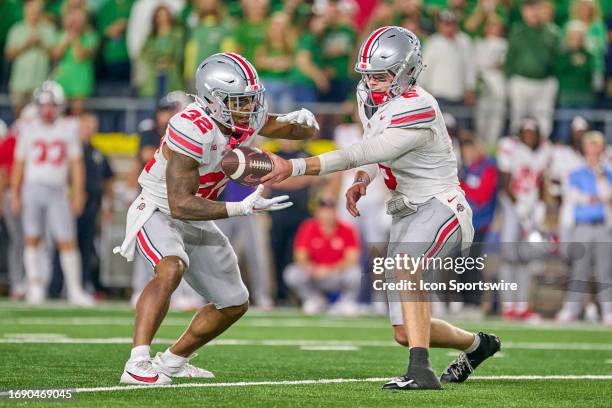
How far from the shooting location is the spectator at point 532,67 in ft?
45.3

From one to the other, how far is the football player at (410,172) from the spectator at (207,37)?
23.3ft

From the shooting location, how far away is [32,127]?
42.9 ft

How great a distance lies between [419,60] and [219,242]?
137cm

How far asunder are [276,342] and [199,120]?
10.9ft

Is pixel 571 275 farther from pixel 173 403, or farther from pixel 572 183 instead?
pixel 173 403

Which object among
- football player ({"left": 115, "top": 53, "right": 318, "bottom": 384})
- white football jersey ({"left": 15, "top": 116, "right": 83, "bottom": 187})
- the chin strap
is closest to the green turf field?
football player ({"left": 115, "top": 53, "right": 318, "bottom": 384})

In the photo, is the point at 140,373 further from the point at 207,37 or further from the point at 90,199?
the point at 207,37

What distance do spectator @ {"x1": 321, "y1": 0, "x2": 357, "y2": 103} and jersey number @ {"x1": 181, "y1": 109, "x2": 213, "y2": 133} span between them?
773 centimetres

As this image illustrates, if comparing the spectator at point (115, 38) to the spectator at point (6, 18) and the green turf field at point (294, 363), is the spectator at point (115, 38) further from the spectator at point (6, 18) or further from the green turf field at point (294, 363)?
the green turf field at point (294, 363)

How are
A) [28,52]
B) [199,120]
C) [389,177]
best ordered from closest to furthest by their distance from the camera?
1. [199,120]
2. [389,177]
3. [28,52]

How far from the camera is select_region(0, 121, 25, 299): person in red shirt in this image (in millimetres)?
13844

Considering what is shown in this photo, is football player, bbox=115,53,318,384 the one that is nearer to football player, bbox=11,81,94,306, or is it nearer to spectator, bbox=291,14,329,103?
football player, bbox=11,81,94,306

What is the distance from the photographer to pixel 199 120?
6.50 meters

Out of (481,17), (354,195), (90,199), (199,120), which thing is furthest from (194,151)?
(481,17)
